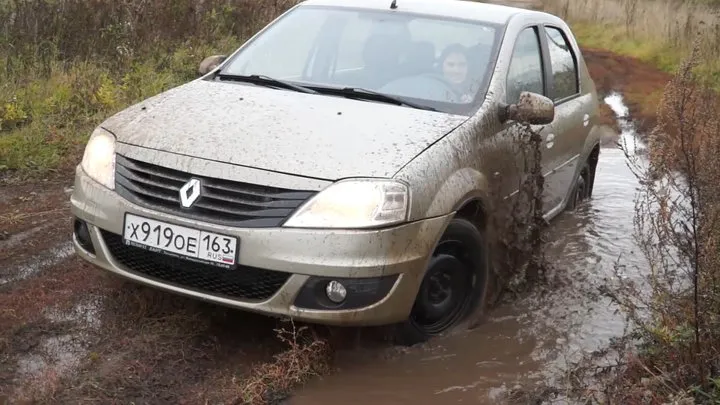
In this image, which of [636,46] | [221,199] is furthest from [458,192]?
[636,46]

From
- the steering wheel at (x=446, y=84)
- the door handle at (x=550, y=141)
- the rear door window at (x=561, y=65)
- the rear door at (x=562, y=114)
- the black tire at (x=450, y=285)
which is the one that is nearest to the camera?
the black tire at (x=450, y=285)

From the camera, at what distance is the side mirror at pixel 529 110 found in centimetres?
427

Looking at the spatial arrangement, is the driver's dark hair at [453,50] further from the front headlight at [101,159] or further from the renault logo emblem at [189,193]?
the front headlight at [101,159]

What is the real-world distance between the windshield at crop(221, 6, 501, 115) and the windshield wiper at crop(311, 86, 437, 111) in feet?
0.13

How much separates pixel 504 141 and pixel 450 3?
47.8 inches

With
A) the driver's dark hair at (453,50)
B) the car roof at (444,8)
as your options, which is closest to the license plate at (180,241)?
the driver's dark hair at (453,50)

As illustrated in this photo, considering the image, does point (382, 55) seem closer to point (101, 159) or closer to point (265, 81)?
point (265, 81)

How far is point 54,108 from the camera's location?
290 inches

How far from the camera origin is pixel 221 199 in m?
3.40

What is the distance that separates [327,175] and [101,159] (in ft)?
3.74

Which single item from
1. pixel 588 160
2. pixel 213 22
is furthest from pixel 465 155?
pixel 213 22

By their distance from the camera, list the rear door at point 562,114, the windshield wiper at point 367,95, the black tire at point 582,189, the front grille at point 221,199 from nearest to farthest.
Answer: the front grille at point 221,199
the windshield wiper at point 367,95
the rear door at point 562,114
the black tire at point 582,189

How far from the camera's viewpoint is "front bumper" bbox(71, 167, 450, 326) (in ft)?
10.8

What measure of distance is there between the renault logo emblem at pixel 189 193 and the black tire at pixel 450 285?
3.59 feet
